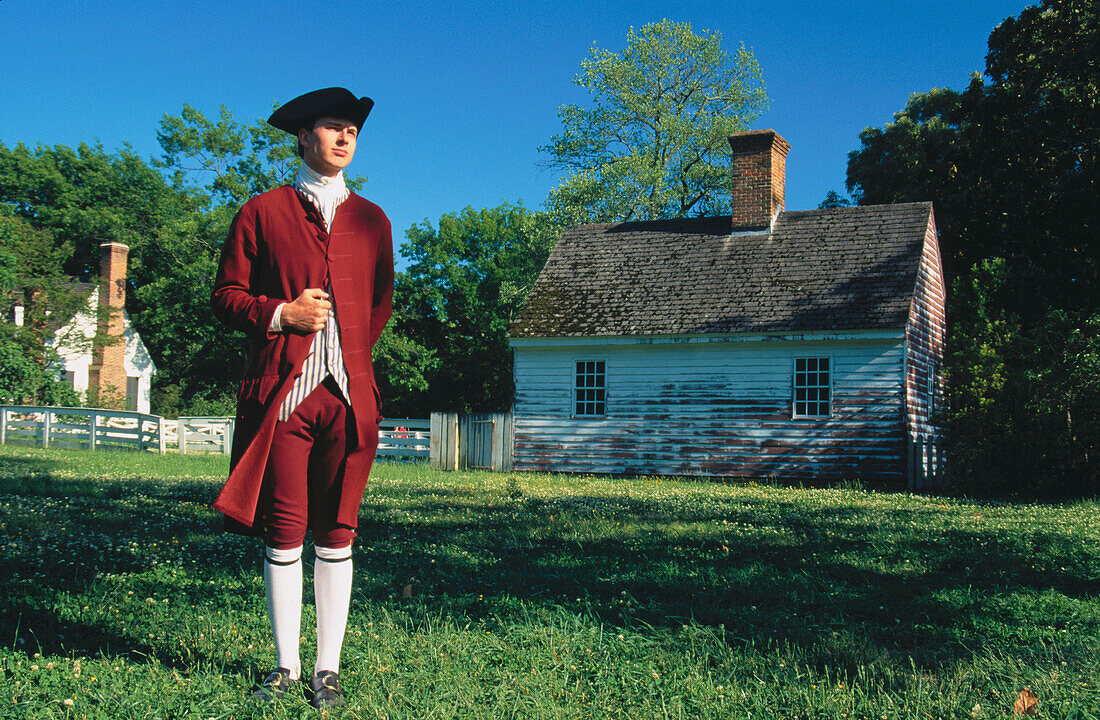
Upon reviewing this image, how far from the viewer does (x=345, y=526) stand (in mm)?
3955

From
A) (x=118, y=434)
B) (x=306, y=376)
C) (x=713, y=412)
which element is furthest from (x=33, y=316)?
(x=306, y=376)

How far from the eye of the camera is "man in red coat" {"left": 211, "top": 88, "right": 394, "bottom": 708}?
3.78 m

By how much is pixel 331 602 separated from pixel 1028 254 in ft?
45.8

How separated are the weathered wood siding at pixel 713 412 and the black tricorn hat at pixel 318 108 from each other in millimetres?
17610

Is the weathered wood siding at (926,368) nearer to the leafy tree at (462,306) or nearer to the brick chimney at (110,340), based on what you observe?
the leafy tree at (462,306)

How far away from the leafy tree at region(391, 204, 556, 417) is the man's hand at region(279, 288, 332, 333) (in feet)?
129

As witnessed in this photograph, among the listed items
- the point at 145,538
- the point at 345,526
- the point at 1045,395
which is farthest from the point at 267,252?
the point at 1045,395

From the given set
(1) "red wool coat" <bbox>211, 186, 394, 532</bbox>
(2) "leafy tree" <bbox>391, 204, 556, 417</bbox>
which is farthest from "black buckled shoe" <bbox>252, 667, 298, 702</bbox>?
(2) "leafy tree" <bbox>391, 204, 556, 417</bbox>

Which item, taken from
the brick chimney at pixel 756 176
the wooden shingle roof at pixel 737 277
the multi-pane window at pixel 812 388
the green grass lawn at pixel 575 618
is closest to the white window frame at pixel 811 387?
Answer: the multi-pane window at pixel 812 388

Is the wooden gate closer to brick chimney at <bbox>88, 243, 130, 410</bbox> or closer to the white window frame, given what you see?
the white window frame

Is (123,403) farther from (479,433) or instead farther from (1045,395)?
(1045,395)

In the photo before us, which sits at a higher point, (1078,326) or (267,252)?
(1078,326)

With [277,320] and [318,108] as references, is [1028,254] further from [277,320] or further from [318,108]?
[277,320]

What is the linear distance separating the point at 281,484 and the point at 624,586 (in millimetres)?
3230
